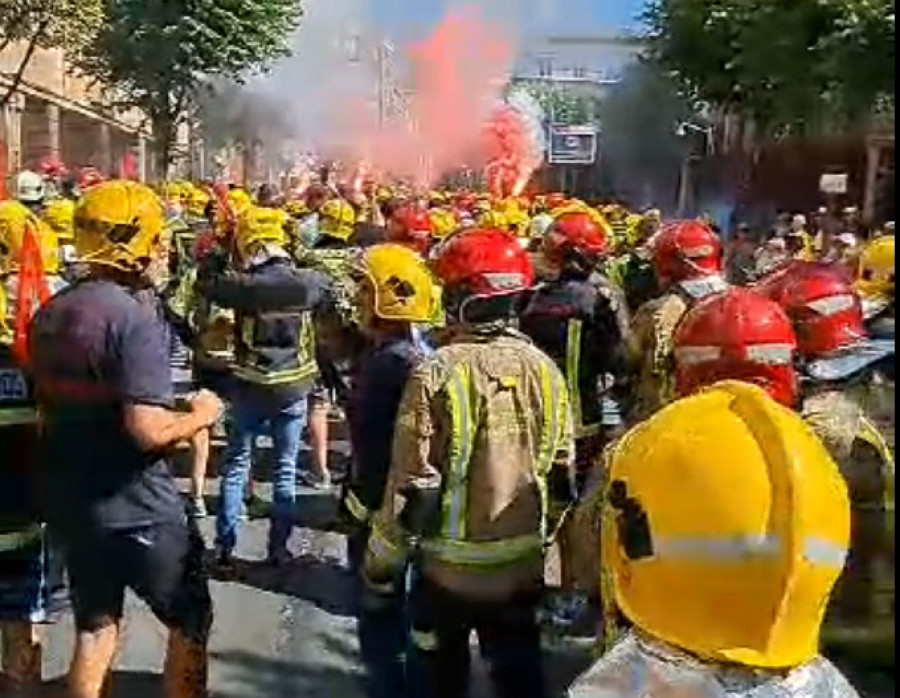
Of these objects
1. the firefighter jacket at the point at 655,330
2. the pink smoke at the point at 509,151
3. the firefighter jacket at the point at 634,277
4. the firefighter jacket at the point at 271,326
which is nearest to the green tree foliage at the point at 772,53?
the pink smoke at the point at 509,151

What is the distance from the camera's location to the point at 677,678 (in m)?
1.98

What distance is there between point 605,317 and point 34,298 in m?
2.46

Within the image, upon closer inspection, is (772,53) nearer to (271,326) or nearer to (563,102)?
(271,326)

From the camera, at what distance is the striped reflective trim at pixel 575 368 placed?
6462 millimetres

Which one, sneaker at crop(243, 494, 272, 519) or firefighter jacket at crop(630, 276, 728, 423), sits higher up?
firefighter jacket at crop(630, 276, 728, 423)

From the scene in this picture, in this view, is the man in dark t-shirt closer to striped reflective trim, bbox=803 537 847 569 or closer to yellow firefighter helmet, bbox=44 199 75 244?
striped reflective trim, bbox=803 537 847 569

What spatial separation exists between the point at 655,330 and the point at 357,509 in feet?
4.32

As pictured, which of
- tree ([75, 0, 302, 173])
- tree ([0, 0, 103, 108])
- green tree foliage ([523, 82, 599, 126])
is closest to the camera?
tree ([0, 0, 103, 108])

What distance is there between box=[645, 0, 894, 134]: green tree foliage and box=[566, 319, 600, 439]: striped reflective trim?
26.1 feet

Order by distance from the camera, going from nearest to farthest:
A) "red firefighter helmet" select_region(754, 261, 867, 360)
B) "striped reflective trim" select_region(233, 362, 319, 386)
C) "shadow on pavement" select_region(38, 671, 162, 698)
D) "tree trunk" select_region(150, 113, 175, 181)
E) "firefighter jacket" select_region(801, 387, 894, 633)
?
1. "firefighter jacket" select_region(801, 387, 894, 633)
2. "red firefighter helmet" select_region(754, 261, 867, 360)
3. "shadow on pavement" select_region(38, 671, 162, 698)
4. "striped reflective trim" select_region(233, 362, 319, 386)
5. "tree trunk" select_region(150, 113, 175, 181)

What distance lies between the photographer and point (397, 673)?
4.64m

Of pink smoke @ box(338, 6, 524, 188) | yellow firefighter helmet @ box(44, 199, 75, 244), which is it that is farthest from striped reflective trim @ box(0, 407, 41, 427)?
pink smoke @ box(338, 6, 524, 188)

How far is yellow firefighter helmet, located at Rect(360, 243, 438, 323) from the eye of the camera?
495 centimetres

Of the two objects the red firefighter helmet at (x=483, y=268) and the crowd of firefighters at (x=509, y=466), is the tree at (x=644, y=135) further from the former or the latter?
the red firefighter helmet at (x=483, y=268)
